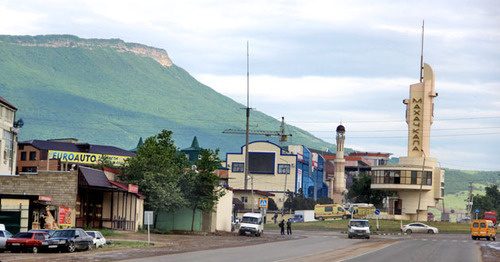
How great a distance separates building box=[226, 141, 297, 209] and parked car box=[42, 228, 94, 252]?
13009 cm

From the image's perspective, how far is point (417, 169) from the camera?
406 feet

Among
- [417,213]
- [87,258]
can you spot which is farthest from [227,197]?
[417,213]

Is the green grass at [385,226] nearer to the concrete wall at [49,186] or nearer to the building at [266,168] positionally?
the concrete wall at [49,186]

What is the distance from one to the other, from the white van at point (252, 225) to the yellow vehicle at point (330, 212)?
61856mm

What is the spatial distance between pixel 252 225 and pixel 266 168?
340 ft

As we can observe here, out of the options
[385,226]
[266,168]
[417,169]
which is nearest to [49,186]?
[385,226]

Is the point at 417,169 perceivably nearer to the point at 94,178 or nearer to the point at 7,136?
the point at 7,136

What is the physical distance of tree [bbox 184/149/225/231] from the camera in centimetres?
6956

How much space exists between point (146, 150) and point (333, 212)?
68435 millimetres

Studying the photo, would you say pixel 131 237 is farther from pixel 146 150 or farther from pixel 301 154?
pixel 301 154

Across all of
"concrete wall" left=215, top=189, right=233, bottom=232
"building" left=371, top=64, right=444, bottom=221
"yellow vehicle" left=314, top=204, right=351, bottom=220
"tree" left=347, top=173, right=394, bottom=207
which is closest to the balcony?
"building" left=371, top=64, right=444, bottom=221

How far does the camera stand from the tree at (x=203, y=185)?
69.6m

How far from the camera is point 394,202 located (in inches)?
5108

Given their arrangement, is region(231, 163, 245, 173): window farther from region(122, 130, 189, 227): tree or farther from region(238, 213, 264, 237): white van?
region(122, 130, 189, 227): tree
